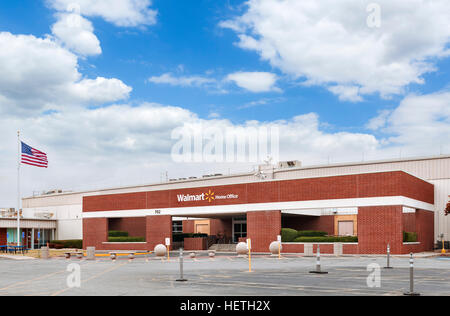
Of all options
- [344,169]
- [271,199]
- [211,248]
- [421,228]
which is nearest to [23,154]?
[211,248]

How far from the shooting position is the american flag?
1933 inches

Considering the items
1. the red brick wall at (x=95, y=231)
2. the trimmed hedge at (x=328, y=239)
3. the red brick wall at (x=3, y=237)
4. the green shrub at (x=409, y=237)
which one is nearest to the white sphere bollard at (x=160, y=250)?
the trimmed hedge at (x=328, y=239)

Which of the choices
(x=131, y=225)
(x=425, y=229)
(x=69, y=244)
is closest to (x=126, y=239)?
(x=131, y=225)

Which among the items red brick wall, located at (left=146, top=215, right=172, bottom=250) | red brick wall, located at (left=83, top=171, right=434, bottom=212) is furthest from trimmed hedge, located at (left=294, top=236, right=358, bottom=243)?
red brick wall, located at (left=146, top=215, right=172, bottom=250)

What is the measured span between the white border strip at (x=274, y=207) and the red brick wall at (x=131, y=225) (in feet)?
19.9

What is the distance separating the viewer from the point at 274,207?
1704 inches

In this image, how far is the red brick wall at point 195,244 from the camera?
51.4 meters

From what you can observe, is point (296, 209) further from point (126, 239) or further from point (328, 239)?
point (126, 239)

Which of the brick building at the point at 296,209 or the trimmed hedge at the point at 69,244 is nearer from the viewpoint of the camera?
the brick building at the point at 296,209

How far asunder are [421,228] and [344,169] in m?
10.7

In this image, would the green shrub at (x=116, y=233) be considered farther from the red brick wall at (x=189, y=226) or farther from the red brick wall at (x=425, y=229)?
the red brick wall at (x=425, y=229)
